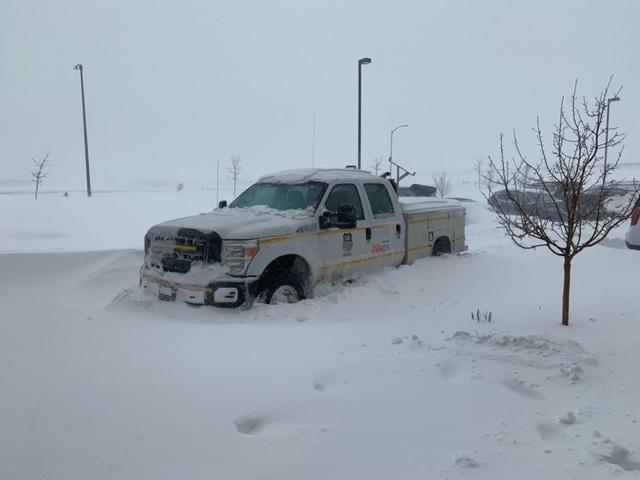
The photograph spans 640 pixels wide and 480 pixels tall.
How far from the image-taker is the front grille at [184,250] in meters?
6.17

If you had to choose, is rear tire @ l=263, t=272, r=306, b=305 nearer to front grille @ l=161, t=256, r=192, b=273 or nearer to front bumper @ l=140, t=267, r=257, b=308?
front bumper @ l=140, t=267, r=257, b=308

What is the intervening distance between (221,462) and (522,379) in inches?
86.0

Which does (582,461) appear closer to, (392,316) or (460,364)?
(460,364)

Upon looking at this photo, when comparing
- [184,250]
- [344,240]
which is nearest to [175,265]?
[184,250]

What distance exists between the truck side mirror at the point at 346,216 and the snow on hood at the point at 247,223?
14.2 inches

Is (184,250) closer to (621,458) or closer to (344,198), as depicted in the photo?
(344,198)

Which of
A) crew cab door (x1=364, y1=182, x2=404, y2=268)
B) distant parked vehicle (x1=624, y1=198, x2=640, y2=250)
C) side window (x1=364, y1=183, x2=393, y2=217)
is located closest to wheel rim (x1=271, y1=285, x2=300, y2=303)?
crew cab door (x1=364, y1=182, x2=404, y2=268)

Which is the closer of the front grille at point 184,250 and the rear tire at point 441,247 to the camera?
the front grille at point 184,250

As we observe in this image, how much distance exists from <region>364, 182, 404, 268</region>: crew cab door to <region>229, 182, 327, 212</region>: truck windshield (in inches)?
37.2

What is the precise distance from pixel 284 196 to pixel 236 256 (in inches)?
67.9

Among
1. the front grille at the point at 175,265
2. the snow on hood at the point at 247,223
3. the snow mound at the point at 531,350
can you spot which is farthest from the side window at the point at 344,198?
the snow mound at the point at 531,350

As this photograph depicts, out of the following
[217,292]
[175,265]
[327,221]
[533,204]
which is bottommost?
[217,292]

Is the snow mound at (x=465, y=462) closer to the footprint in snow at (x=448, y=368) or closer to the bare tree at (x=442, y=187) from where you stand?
the footprint in snow at (x=448, y=368)

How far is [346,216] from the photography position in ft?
23.0
